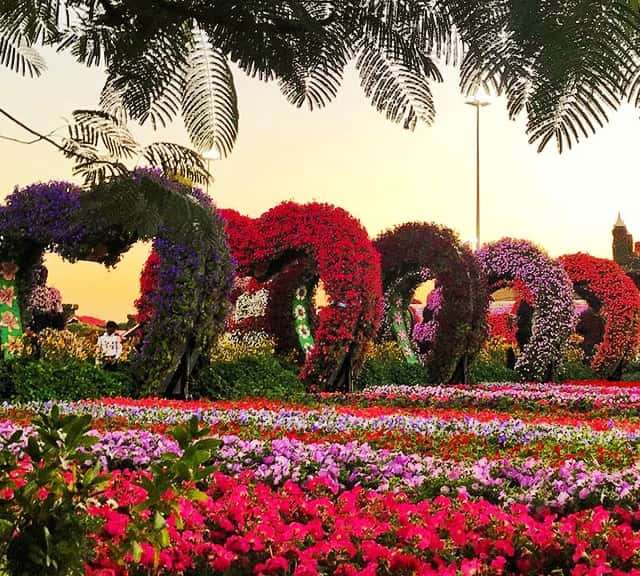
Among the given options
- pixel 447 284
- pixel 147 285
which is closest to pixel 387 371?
pixel 447 284

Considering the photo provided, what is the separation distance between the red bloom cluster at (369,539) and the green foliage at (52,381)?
260 inches

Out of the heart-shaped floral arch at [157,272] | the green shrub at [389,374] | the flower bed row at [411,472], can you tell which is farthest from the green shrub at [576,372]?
the flower bed row at [411,472]

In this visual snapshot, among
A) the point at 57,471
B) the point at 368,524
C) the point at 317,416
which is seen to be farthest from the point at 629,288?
the point at 57,471

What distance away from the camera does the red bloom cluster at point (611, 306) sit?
65.9 ft

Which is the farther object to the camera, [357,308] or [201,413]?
[357,308]

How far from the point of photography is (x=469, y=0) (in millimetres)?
1220

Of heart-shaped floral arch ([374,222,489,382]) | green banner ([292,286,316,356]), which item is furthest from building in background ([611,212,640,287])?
green banner ([292,286,316,356])

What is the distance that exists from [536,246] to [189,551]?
16.0m

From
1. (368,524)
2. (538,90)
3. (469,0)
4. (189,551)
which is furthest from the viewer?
(368,524)

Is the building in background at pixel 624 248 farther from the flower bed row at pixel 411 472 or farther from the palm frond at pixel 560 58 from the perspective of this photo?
the palm frond at pixel 560 58

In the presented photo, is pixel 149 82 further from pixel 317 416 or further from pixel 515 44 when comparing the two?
pixel 317 416

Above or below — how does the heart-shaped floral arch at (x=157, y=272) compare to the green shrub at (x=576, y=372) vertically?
above

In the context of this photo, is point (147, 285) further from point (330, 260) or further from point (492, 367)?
point (492, 367)

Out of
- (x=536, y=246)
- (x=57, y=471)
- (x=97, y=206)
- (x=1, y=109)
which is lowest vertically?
(x=57, y=471)
